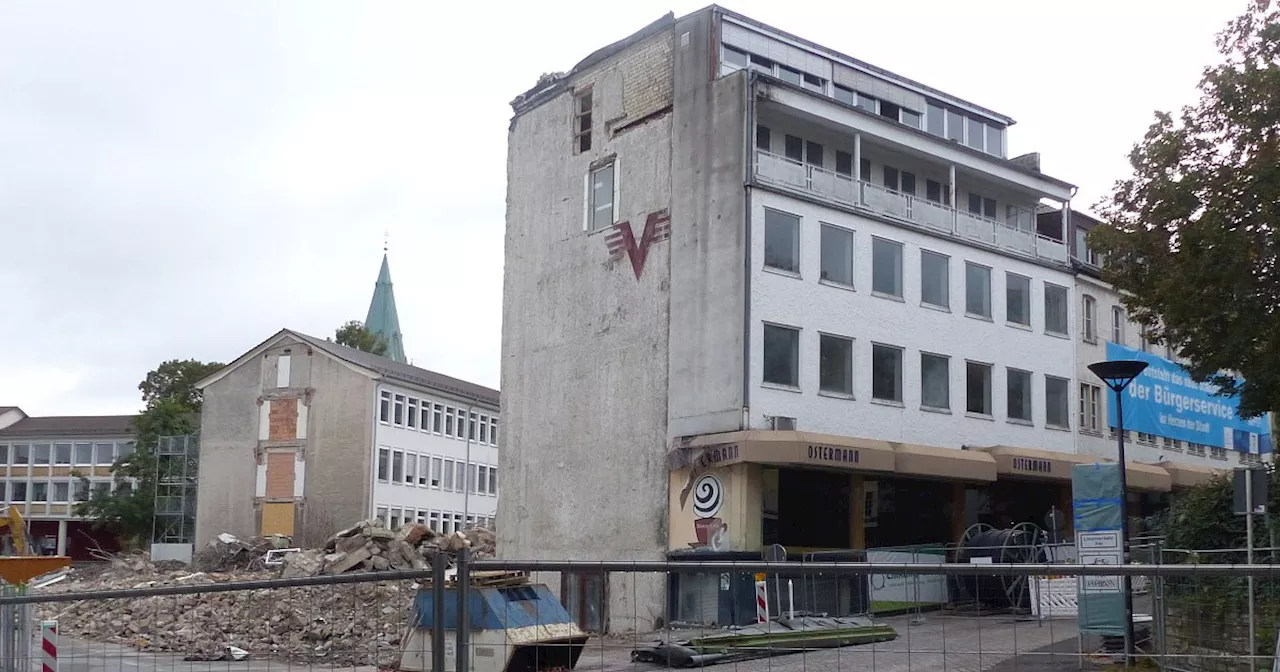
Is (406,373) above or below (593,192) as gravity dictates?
below

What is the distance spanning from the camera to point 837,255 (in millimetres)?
36969

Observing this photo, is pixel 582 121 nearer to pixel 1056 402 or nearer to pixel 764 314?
pixel 764 314

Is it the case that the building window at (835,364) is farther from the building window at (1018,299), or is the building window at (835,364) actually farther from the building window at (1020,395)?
the building window at (1018,299)

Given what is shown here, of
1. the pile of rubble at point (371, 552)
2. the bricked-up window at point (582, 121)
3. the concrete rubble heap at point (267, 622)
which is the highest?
the bricked-up window at point (582, 121)

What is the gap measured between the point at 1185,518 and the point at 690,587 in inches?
590

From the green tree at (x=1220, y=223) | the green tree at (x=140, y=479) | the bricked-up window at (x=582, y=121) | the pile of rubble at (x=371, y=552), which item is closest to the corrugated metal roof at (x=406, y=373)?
the green tree at (x=140, y=479)

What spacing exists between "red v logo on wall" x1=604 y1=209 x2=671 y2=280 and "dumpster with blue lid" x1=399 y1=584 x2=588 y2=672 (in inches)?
1180

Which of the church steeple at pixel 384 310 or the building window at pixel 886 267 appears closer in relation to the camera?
the building window at pixel 886 267

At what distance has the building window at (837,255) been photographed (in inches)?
1442

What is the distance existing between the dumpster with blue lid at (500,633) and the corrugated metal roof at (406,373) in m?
57.3

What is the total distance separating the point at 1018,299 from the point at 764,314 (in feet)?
36.7

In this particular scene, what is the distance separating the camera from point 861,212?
3762cm

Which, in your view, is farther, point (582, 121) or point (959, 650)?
point (582, 121)

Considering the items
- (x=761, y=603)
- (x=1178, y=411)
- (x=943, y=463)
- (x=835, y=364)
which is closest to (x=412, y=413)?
(x=835, y=364)
